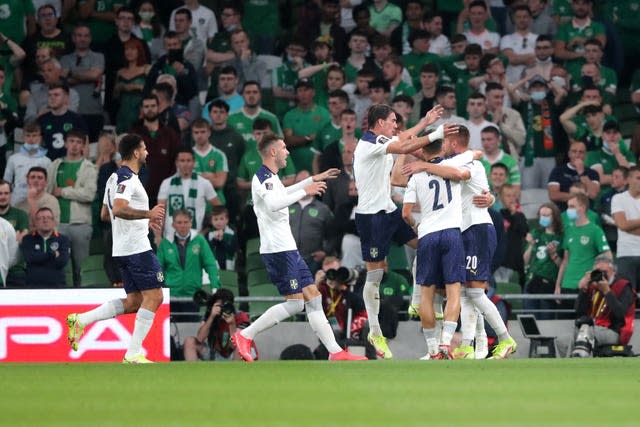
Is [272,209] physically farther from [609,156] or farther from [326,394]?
[609,156]

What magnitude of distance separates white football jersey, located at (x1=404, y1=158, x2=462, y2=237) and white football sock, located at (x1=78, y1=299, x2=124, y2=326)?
3.33 metres

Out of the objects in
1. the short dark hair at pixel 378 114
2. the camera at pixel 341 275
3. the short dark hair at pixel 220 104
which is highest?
the short dark hair at pixel 220 104

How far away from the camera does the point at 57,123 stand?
22.2 m

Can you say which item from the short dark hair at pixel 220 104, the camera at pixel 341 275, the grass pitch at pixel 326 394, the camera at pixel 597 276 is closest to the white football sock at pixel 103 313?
the grass pitch at pixel 326 394

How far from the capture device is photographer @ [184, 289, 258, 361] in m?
17.8

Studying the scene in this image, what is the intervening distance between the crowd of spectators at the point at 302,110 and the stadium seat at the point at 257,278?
39 centimetres

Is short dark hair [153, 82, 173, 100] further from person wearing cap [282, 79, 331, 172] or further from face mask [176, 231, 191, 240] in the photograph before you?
face mask [176, 231, 191, 240]

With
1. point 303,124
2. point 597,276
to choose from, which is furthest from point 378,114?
point 303,124

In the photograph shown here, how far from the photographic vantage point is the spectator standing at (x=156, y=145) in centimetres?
2167

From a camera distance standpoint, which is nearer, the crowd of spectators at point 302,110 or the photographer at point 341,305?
the photographer at point 341,305

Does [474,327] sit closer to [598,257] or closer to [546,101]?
[598,257]

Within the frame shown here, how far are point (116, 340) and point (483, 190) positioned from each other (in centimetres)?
506

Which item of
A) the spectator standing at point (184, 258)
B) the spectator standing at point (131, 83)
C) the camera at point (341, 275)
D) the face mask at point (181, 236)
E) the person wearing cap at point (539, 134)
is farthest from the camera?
the person wearing cap at point (539, 134)

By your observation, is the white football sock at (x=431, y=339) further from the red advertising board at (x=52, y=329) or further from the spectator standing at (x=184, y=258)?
the spectator standing at (x=184, y=258)
